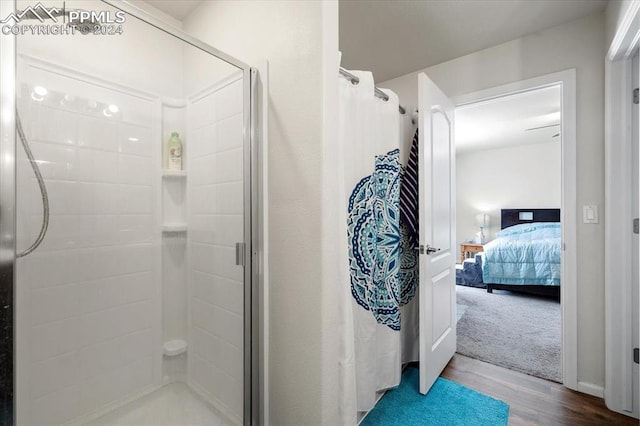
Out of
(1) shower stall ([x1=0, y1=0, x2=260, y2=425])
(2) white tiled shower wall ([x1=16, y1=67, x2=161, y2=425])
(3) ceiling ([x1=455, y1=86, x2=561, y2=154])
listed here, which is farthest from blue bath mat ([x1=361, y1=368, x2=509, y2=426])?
(3) ceiling ([x1=455, y1=86, x2=561, y2=154])

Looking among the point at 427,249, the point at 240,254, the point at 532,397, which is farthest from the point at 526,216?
the point at 240,254

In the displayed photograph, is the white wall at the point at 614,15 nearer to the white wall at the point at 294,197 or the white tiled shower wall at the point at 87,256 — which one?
the white wall at the point at 294,197

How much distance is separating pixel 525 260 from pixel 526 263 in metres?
0.04

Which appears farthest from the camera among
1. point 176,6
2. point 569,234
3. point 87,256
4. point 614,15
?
point 569,234

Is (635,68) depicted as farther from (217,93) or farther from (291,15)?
(217,93)

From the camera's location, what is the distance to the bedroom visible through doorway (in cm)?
261

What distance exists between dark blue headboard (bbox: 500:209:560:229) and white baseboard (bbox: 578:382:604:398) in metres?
4.73

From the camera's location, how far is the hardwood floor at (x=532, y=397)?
1.67 metres

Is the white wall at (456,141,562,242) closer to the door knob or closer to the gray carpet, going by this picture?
the gray carpet

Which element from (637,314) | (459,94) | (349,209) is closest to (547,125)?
(459,94)

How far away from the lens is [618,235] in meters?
1.72

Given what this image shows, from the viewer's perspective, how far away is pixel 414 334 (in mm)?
2305

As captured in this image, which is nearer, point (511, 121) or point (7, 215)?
point (7, 215)

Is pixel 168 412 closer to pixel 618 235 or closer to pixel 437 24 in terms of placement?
pixel 618 235
